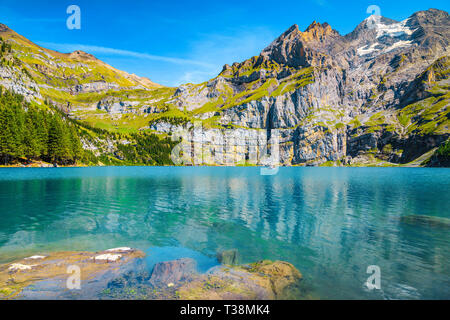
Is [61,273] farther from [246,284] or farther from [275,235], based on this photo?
[275,235]

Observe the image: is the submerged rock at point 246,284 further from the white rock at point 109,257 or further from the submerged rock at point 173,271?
the white rock at point 109,257

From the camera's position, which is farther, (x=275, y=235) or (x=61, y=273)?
(x=275, y=235)

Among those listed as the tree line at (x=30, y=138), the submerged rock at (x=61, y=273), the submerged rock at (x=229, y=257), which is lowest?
the submerged rock at (x=229, y=257)

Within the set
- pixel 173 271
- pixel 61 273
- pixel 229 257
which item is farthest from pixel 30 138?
pixel 229 257

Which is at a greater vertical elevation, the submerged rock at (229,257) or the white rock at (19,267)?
the white rock at (19,267)

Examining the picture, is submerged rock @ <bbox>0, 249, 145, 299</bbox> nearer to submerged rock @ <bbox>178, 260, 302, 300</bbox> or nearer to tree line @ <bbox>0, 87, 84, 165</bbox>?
submerged rock @ <bbox>178, 260, 302, 300</bbox>

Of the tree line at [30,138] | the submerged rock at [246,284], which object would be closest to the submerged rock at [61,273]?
the submerged rock at [246,284]
